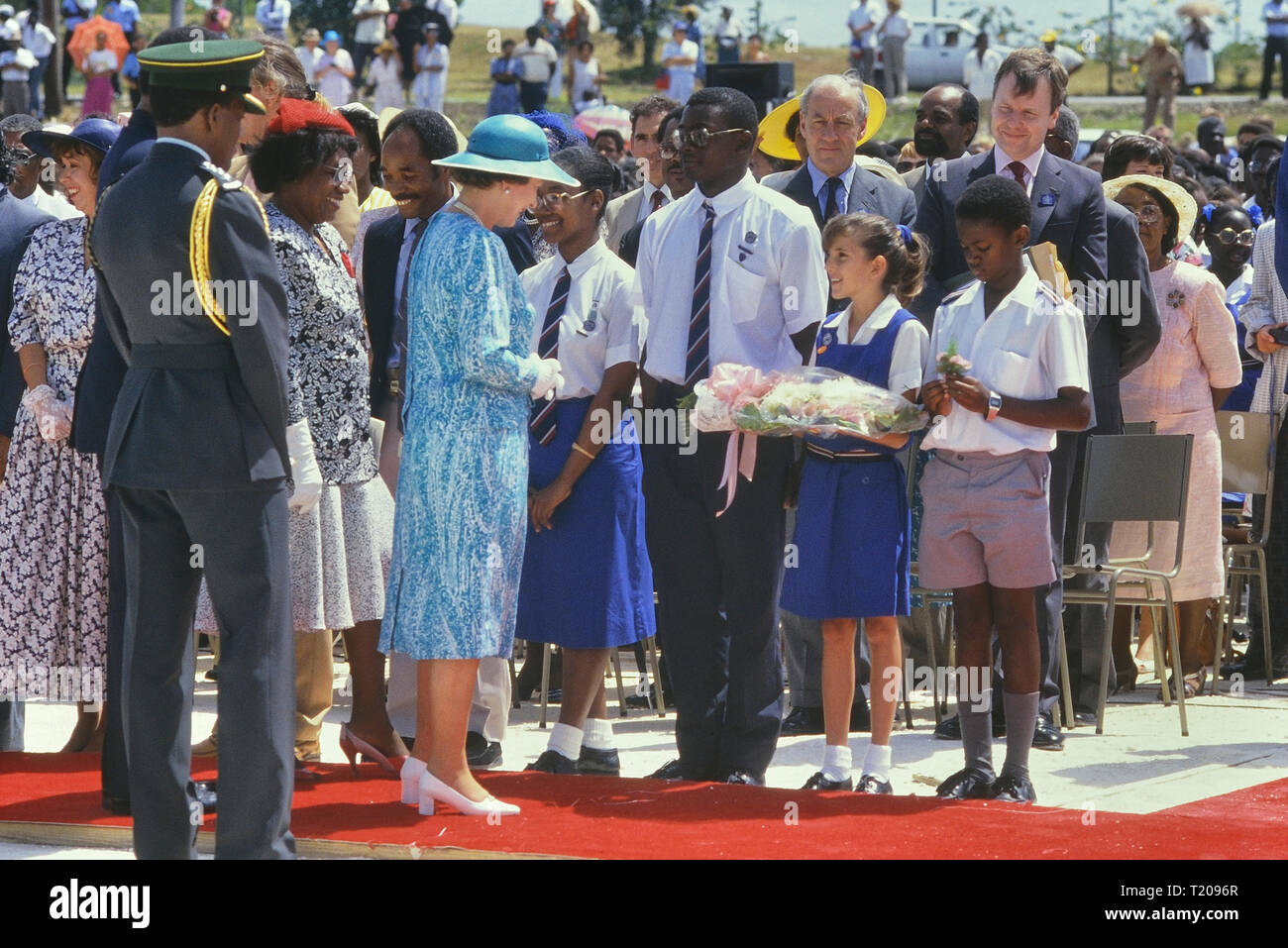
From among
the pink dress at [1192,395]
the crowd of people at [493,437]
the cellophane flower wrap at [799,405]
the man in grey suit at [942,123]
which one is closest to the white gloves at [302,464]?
the crowd of people at [493,437]

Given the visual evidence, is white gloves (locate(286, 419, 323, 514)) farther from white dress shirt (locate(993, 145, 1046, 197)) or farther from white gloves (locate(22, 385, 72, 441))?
white dress shirt (locate(993, 145, 1046, 197))

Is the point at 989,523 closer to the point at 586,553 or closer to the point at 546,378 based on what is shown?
the point at 586,553

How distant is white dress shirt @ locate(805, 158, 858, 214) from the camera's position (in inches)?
314

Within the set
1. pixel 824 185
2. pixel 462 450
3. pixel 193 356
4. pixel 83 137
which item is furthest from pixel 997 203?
pixel 83 137

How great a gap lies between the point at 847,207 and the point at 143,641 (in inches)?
149

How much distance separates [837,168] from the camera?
798 cm

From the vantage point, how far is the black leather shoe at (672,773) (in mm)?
6801

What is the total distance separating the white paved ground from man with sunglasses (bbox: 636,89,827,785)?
1.40 feet

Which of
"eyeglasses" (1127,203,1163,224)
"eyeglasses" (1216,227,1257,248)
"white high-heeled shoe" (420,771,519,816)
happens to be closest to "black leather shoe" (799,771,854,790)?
"white high-heeled shoe" (420,771,519,816)

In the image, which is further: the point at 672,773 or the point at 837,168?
the point at 837,168

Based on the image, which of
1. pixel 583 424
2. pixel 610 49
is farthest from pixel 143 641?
pixel 610 49

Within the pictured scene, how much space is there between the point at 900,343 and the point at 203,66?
2502 millimetres
